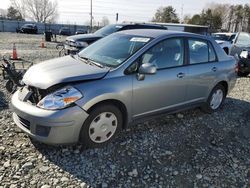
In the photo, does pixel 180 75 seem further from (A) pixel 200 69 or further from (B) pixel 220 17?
(B) pixel 220 17

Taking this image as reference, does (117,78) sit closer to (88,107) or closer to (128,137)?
(88,107)

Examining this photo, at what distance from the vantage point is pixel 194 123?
15.4ft

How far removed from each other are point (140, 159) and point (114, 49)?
1778 millimetres

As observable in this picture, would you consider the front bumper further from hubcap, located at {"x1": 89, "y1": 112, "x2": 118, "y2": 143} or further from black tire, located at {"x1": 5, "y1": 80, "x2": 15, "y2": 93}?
black tire, located at {"x1": 5, "y1": 80, "x2": 15, "y2": 93}

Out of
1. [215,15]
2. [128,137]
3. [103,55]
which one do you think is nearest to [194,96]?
[128,137]

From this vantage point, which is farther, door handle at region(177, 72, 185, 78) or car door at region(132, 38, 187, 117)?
door handle at region(177, 72, 185, 78)

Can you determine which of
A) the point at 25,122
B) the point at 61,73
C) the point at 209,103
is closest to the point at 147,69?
the point at 61,73

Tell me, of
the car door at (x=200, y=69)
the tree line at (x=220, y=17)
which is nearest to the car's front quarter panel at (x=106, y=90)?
the car door at (x=200, y=69)

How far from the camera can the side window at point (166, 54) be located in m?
3.94

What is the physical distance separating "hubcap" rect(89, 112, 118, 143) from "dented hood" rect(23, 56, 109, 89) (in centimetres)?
56

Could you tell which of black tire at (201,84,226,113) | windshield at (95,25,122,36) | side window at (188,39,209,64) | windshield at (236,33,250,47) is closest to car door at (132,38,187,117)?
side window at (188,39,209,64)

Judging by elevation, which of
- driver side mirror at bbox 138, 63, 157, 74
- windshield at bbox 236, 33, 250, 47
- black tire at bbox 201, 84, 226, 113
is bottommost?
black tire at bbox 201, 84, 226, 113

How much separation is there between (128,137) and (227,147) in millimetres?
1532

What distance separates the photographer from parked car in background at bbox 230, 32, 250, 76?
9.38m
